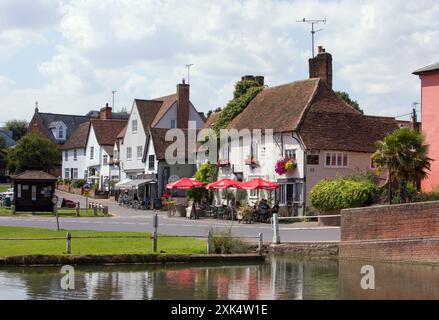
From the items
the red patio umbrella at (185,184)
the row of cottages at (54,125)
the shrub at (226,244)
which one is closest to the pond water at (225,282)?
the shrub at (226,244)

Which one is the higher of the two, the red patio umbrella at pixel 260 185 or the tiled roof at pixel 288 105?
the tiled roof at pixel 288 105

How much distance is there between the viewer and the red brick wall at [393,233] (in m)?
29.9

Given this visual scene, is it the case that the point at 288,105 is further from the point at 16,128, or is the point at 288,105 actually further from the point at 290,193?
the point at 16,128

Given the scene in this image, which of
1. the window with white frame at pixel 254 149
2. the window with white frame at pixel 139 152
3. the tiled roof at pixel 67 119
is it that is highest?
the tiled roof at pixel 67 119

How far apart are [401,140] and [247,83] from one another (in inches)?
1080

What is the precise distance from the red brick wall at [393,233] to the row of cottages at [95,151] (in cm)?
5540

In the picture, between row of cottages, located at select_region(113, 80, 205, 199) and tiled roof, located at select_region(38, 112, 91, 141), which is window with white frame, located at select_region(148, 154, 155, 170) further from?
tiled roof, located at select_region(38, 112, 91, 141)

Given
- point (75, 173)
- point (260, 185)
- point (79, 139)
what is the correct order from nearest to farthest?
point (260, 185)
point (79, 139)
point (75, 173)

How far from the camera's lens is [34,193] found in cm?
5628

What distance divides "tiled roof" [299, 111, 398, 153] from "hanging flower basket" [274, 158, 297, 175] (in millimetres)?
1607

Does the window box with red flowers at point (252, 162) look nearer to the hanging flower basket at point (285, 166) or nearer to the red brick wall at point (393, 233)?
the hanging flower basket at point (285, 166)

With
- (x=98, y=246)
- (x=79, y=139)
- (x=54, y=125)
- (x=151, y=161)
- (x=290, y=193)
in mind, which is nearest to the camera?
(x=98, y=246)

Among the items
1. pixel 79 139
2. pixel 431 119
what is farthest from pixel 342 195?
pixel 79 139

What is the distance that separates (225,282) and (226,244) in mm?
6597
